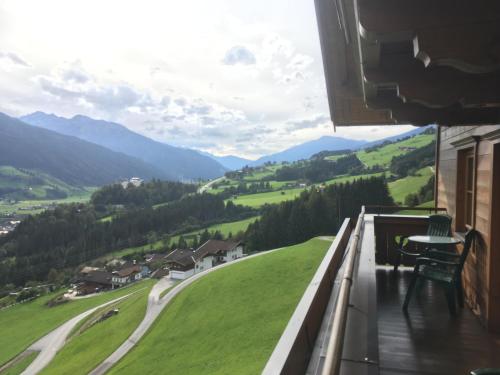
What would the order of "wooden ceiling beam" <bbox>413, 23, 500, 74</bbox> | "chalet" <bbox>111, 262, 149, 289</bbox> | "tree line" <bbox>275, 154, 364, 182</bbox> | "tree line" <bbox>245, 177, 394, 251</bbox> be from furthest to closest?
"tree line" <bbox>275, 154, 364, 182</bbox>, "chalet" <bbox>111, 262, 149, 289</bbox>, "tree line" <bbox>245, 177, 394, 251</bbox>, "wooden ceiling beam" <bbox>413, 23, 500, 74</bbox>

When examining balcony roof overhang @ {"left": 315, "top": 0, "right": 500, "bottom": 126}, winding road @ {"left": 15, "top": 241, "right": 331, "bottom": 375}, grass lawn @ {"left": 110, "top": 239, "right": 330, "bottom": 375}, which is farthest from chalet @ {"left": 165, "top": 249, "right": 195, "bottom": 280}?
balcony roof overhang @ {"left": 315, "top": 0, "right": 500, "bottom": 126}

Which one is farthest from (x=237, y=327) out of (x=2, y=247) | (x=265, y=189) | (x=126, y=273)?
(x=265, y=189)

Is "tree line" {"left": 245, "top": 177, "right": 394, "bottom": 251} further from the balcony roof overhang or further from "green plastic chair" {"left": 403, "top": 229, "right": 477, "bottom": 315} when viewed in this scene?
the balcony roof overhang

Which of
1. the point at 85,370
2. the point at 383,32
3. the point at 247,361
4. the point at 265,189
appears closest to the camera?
the point at 383,32

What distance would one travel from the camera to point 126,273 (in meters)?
56.3

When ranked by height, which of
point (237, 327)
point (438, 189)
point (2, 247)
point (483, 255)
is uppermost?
point (438, 189)

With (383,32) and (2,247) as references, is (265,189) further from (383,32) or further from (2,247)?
(383,32)

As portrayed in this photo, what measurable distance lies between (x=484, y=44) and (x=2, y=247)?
98390 mm

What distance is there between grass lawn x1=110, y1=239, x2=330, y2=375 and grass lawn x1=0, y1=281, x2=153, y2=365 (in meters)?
15.8

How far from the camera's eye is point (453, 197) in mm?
6617

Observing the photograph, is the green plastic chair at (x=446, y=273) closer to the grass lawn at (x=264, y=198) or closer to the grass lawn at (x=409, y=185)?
the grass lawn at (x=409, y=185)

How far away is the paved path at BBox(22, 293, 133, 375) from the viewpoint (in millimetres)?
23392

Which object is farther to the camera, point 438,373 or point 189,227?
point 189,227

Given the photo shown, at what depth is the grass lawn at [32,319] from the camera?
30.1 metres
